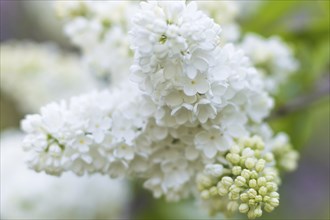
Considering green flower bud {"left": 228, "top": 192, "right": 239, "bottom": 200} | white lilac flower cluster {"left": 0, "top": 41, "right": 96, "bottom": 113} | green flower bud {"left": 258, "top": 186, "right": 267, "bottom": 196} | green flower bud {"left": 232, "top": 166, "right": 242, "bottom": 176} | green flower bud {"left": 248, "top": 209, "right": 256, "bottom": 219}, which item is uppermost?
white lilac flower cluster {"left": 0, "top": 41, "right": 96, "bottom": 113}

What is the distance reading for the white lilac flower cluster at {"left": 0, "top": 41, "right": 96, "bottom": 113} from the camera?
1320 mm

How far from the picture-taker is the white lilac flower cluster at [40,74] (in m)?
1.32

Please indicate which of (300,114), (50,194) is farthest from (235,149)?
(50,194)

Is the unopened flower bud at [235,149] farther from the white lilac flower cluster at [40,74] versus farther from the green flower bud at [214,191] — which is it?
the white lilac flower cluster at [40,74]

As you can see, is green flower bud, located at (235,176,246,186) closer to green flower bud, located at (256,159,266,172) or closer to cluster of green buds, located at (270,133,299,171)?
green flower bud, located at (256,159,266,172)

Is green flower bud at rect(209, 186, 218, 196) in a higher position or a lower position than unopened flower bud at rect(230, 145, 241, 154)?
lower

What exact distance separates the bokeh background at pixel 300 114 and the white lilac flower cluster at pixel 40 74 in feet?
0.87

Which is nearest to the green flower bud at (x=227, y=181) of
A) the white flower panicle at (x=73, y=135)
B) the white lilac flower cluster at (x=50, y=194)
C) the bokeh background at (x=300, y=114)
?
the white flower panicle at (x=73, y=135)

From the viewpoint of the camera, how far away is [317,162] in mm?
1687

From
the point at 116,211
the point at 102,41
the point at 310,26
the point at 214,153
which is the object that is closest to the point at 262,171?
the point at 214,153

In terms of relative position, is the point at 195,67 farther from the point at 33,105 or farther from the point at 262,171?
the point at 33,105

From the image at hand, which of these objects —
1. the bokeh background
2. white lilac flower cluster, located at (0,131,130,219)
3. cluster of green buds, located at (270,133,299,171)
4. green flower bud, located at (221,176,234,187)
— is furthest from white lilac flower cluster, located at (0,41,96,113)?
green flower bud, located at (221,176,234,187)

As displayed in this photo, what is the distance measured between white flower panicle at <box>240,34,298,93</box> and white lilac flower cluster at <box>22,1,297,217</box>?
7.7 inches

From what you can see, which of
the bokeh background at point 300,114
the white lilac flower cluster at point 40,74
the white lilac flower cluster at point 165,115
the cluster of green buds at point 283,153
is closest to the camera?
the white lilac flower cluster at point 165,115
